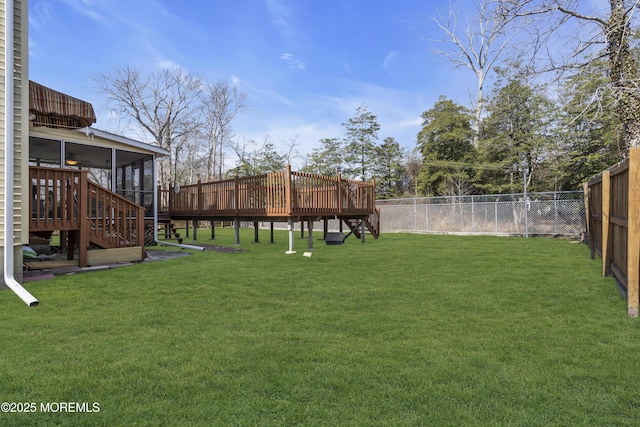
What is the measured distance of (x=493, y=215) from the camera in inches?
600

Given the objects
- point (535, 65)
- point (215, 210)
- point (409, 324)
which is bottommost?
point (409, 324)

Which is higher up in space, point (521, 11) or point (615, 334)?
point (521, 11)

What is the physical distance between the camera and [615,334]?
2.91 meters

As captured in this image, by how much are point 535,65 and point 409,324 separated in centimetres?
1008

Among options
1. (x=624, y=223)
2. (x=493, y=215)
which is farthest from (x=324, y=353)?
(x=493, y=215)

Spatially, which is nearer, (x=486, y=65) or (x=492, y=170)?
(x=492, y=170)

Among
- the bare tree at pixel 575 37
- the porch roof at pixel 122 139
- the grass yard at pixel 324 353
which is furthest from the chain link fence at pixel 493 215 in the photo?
the porch roof at pixel 122 139

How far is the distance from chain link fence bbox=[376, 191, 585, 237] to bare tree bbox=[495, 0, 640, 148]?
162 inches

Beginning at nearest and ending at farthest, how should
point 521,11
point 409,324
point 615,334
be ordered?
point 615,334 → point 409,324 → point 521,11

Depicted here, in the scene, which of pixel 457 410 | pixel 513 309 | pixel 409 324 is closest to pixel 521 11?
pixel 513 309

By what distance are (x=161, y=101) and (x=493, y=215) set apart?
83.1ft

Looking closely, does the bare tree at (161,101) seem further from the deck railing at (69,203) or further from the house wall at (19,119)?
the house wall at (19,119)

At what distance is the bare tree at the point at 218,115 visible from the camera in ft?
102

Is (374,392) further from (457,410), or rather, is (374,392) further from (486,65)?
(486,65)
